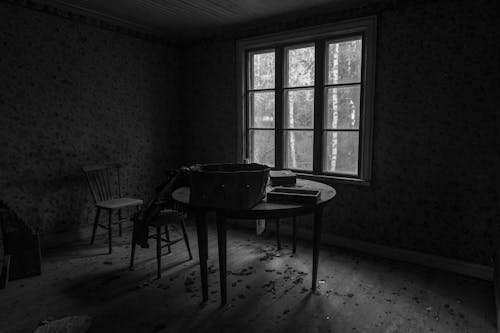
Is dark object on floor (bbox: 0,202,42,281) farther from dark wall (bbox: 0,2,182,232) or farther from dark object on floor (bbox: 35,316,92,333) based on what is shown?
dark object on floor (bbox: 35,316,92,333)

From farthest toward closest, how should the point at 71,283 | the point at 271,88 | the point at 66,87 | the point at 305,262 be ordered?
1. the point at 271,88
2. the point at 66,87
3. the point at 305,262
4. the point at 71,283

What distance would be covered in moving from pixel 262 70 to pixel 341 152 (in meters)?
1.40

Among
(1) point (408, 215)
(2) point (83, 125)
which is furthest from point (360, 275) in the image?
(2) point (83, 125)

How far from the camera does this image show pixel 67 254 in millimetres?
3469

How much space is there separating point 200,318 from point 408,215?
2.13 m

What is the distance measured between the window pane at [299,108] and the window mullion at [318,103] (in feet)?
0.31

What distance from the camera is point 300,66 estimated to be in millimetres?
3889

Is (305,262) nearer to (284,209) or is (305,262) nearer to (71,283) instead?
(284,209)

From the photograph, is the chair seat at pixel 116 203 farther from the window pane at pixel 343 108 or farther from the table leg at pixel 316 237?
the window pane at pixel 343 108

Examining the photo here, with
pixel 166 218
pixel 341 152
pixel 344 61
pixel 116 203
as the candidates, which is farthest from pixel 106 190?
pixel 344 61

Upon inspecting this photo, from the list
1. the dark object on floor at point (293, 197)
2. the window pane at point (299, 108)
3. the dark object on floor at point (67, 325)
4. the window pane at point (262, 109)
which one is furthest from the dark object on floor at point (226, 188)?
the window pane at point (262, 109)

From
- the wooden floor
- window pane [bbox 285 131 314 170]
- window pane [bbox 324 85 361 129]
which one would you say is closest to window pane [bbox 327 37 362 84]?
window pane [bbox 324 85 361 129]

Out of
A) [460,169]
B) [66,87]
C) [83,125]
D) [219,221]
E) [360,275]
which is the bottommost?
[360,275]

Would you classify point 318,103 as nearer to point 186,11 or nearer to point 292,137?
point 292,137
